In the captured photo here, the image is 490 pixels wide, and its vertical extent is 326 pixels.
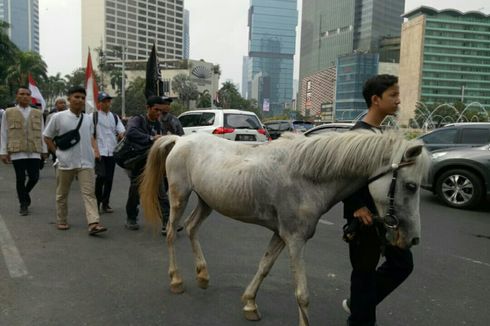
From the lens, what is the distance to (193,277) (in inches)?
156

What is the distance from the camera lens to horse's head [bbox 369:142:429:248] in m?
2.30

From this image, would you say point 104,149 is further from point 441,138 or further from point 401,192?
point 441,138

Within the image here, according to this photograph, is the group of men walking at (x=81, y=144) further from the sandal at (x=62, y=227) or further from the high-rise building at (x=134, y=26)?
the high-rise building at (x=134, y=26)

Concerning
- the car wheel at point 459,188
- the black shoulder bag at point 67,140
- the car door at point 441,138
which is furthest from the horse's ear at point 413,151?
the car door at point 441,138

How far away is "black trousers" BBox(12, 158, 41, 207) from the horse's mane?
519cm

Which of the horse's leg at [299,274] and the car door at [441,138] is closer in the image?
the horse's leg at [299,274]

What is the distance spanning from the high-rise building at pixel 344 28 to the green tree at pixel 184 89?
5881cm

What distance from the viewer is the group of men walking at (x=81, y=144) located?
5.36m

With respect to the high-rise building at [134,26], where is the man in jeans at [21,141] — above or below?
below

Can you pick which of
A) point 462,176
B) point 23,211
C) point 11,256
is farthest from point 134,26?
point 11,256

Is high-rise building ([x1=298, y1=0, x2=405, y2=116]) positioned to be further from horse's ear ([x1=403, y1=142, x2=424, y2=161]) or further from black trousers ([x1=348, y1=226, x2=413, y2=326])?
horse's ear ([x1=403, y1=142, x2=424, y2=161])

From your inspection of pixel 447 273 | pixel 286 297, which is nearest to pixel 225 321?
pixel 286 297

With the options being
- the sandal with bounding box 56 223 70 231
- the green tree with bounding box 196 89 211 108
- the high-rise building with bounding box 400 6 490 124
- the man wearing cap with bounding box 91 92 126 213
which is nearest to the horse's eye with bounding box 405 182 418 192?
the sandal with bounding box 56 223 70 231

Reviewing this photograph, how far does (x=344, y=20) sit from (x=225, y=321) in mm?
170262
